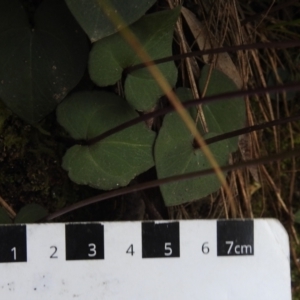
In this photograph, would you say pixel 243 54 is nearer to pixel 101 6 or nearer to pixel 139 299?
pixel 101 6

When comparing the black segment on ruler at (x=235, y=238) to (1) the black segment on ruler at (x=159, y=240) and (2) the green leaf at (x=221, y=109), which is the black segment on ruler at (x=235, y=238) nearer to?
(1) the black segment on ruler at (x=159, y=240)

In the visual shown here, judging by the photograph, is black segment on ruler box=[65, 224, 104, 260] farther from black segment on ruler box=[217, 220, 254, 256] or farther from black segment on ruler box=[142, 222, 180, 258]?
black segment on ruler box=[217, 220, 254, 256]

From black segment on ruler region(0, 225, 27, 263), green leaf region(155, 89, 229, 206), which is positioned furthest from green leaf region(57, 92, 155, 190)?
black segment on ruler region(0, 225, 27, 263)

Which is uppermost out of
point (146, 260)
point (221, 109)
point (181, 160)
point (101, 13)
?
point (101, 13)

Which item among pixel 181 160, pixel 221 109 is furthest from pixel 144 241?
pixel 221 109

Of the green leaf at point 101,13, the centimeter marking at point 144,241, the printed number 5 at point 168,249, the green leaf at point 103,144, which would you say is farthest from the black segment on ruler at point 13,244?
the green leaf at point 101,13

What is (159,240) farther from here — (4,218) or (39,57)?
(39,57)
